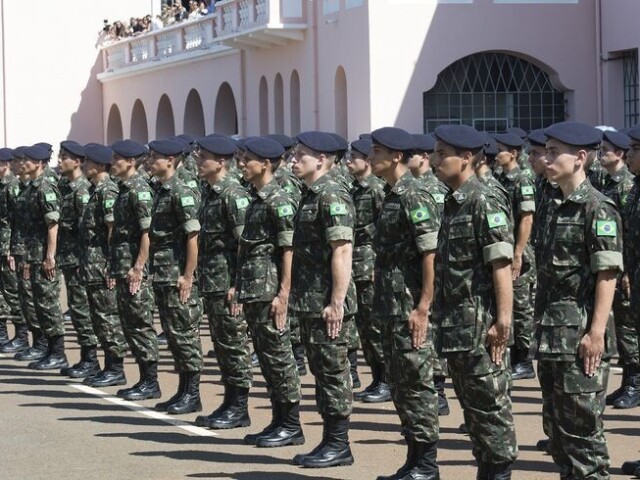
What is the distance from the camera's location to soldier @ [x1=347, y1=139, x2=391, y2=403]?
41.3ft

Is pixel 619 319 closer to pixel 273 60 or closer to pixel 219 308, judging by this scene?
pixel 219 308

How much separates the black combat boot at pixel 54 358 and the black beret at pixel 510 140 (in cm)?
446

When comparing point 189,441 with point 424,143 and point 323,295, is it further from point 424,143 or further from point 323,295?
point 424,143

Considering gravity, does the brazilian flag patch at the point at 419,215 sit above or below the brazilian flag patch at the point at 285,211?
below

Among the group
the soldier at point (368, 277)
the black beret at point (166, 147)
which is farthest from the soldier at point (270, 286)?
the soldier at point (368, 277)

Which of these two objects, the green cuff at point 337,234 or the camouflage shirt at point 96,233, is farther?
the camouflage shirt at point 96,233

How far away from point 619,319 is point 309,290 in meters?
3.19

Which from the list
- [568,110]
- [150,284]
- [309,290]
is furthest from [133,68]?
[309,290]

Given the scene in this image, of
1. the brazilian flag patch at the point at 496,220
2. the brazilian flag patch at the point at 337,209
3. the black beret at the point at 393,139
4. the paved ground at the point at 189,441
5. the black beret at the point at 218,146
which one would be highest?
the black beret at the point at 218,146

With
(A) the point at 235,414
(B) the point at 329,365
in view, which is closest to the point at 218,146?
(A) the point at 235,414

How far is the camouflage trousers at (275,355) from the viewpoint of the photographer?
10.4m

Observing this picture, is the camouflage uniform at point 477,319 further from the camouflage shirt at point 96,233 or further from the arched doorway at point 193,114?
the arched doorway at point 193,114

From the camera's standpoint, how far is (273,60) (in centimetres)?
3388

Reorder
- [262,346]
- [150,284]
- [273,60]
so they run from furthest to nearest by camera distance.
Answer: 1. [273,60]
2. [150,284]
3. [262,346]
